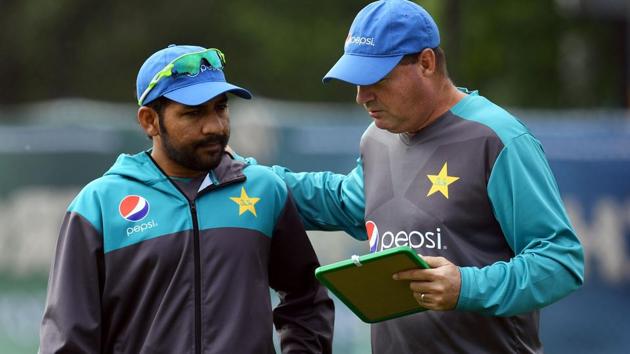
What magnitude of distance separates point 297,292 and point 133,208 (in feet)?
2.53

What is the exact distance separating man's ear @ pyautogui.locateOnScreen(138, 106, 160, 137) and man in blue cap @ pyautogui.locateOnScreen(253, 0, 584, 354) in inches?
26.4

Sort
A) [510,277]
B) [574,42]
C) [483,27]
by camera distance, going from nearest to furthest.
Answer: [510,277]
[483,27]
[574,42]

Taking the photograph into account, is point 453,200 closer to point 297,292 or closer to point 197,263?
point 297,292

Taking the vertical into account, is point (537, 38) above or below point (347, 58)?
below

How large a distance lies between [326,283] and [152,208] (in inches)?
27.7

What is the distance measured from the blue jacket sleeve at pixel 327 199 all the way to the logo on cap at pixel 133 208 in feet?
2.60

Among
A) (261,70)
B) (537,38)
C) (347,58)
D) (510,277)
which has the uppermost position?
(347,58)

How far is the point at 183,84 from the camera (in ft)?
14.8

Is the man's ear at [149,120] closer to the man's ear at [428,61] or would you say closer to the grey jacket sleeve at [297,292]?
the grey jacket sleeve at [297,292]

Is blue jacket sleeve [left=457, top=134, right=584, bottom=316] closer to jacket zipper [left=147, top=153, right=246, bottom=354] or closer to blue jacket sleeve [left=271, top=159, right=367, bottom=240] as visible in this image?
blue jacket sleeve [left=271, top=159, right=367, bottom=240]

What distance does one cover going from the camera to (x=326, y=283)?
430 cm

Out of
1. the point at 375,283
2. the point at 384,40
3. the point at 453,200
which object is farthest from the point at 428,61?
the point at 375,283

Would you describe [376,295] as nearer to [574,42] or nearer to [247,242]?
[247,242]

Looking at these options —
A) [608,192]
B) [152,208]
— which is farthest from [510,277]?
[608,192]
